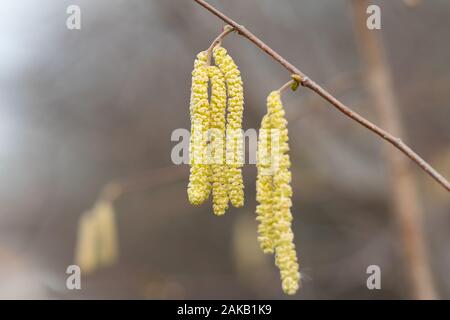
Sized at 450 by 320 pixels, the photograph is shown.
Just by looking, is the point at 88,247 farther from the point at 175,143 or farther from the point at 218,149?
the point at 175,143

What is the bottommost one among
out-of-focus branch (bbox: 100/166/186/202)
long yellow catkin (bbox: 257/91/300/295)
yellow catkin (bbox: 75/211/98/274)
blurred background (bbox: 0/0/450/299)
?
long yellow catkin (bbox: 257/91/300/295)

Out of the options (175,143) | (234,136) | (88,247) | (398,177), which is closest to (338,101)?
(234,136)

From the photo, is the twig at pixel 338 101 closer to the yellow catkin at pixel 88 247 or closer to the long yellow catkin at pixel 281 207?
the long yellow catkin at pixel 281 207

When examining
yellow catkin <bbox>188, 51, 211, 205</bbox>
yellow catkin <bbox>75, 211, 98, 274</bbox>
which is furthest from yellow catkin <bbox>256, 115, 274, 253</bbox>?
yellow catkin <bbox>75, 211, 98, 274</bbox>

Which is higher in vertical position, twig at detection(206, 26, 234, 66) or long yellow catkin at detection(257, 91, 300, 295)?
twig at detection(206, 26, 234, 66)

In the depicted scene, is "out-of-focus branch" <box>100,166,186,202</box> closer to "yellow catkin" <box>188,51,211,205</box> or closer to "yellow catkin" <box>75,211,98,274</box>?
"yellow catkin" <box>75,211,98,274</box>

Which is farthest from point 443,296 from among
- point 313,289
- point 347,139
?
point 347,139

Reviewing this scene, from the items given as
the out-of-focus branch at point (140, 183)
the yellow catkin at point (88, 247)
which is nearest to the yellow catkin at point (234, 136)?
the yellow catkin at point (88, 247)
